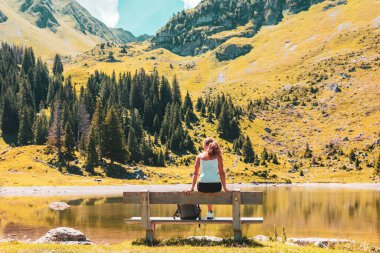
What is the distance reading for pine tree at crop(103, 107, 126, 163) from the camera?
423ft

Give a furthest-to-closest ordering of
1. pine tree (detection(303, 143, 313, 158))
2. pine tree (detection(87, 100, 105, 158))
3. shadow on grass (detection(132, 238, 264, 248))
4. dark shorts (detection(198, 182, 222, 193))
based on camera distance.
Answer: pine tree (detection(303, 143, 313, 158))
pine tree (detection(87, 100, 105, 158))
dark shorts (detection(198, 182, 222, 193))
shadow on grass (detection(132, 238, 264, 248))

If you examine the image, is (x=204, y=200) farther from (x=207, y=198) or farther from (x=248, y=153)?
(x=248, y=153)

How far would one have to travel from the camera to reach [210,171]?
1612 cm

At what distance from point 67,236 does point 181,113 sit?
551ft

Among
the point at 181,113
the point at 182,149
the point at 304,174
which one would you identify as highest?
the point at 181,113

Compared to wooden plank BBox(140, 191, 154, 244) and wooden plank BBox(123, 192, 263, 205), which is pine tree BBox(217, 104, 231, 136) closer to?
wooden plank BBox(140, 191, 154, 244)

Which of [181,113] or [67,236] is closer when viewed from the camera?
[67,236]

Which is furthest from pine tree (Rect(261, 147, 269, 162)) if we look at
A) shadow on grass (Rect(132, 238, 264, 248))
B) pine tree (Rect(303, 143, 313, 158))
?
shadow on grass (Rect(132, 238, 264, 248))

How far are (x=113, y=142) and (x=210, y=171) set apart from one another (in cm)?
11626

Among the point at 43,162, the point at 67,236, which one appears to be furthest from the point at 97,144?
the point at 67,236

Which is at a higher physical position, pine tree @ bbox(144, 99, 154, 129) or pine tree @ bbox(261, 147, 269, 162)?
Answer: pine tree @ bbox(144, 99, 154, 129)

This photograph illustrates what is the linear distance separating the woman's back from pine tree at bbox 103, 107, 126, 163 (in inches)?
4554

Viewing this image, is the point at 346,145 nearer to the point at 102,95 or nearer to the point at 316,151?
the point at 316,151

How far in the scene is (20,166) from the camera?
119438mm
